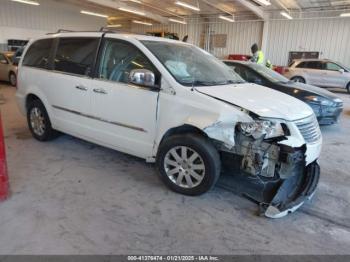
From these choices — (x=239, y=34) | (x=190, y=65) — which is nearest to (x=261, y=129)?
(x=190, y=65)

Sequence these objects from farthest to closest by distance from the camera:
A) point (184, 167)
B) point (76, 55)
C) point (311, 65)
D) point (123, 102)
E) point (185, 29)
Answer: point (185, 29), point (311, 65), point (76, 55), point (123, 102), point (184, 167)

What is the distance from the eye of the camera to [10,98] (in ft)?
28.1

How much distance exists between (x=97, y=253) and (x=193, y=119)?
148 centimetres

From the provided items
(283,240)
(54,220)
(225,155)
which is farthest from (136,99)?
(283,240)

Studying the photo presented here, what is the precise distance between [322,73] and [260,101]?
1196 centimetres

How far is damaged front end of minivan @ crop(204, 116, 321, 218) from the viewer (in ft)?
9.00

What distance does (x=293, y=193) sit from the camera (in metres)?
2.98

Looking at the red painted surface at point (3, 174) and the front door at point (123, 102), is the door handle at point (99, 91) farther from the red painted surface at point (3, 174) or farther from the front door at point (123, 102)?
the red painted surface at point (3, 174)

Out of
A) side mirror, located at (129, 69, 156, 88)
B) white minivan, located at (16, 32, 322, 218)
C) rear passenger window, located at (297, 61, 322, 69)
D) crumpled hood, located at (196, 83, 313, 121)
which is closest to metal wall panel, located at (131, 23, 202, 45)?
rear passenger window, located at (297, 61, 322, 69)

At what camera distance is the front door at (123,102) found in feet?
10.7

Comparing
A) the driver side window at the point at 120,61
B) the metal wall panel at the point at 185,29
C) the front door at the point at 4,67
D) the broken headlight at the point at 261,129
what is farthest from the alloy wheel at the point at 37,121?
the metal wall panel at the point at 185,29

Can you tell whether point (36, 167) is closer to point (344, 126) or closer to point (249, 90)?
point (249, 90)

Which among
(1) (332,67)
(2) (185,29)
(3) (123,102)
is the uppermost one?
(2) (185,29)

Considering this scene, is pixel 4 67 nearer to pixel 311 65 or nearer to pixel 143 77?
pixel 143 77
